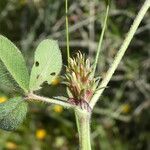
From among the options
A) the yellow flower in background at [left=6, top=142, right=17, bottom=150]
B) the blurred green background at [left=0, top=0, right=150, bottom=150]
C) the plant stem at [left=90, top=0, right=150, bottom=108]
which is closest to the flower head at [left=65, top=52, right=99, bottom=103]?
the plant stem at [left=90, top=0, right=150, bottom=108]

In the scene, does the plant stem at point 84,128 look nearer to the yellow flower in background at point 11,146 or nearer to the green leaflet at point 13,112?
the green leaflet at point 13,112

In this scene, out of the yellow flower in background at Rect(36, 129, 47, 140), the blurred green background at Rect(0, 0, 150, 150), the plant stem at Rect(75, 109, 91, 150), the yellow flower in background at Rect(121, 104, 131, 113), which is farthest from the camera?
the yellow flower in background at Rect(36, 129, 47, 140)

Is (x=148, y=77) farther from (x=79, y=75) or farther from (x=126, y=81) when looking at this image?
(x=79, y=75)

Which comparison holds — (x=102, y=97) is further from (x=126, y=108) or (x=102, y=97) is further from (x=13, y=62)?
(x=13, y=62)

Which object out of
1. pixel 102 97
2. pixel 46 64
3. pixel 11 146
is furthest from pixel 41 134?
pixel 46 64

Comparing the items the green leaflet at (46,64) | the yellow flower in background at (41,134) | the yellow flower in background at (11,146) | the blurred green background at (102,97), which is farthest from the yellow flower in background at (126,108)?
the green leaflet at (46,64)

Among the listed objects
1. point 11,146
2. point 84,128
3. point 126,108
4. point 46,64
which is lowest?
point 84,128

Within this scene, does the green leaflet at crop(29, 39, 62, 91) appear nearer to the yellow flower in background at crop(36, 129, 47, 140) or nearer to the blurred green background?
the blurred green background
